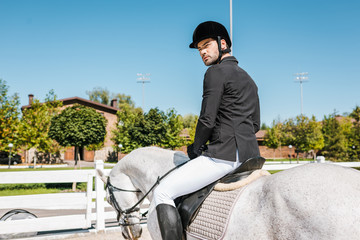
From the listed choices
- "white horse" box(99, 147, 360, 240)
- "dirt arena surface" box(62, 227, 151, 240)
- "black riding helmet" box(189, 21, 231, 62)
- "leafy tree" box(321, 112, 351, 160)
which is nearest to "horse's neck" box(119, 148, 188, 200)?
"white horse" box(99, 147, 360, 240)

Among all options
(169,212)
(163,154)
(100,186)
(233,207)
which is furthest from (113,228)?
(233,207)

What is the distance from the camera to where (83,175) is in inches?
239

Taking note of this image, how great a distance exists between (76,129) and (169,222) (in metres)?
15.1

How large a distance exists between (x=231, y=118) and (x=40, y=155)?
39.1 metres

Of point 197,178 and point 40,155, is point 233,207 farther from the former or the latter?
point 40,155

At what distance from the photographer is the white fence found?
206 inches

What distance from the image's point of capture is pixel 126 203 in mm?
3088

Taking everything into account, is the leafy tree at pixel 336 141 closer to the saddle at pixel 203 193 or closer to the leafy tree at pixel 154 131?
the leafy tree at pixel 154 131

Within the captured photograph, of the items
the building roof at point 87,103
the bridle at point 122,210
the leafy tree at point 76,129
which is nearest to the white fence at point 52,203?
the bridle at point 122,210

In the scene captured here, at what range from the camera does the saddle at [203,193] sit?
6.95 ft

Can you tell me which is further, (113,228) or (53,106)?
(53,106)

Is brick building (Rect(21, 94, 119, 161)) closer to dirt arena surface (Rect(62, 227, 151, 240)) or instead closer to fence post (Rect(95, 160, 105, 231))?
fence post (Rect(95, 160, 105, 231))

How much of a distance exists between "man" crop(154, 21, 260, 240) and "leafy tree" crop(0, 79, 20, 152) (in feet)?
82.1

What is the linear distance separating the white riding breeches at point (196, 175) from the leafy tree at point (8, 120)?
82.1 feet
